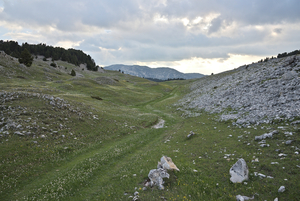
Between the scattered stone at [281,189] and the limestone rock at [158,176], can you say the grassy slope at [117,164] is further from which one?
the limestone rock at [158,176]

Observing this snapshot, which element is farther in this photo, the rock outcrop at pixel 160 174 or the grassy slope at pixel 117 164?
the rock outcrop at pixel 160 174

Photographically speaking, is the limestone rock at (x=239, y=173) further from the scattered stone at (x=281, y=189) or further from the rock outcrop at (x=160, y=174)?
the rock outcrop at (x=160, y=174)

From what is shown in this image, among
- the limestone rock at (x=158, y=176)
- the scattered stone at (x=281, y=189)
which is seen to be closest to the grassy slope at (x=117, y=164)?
the scattered stone at (x=281, y=189)

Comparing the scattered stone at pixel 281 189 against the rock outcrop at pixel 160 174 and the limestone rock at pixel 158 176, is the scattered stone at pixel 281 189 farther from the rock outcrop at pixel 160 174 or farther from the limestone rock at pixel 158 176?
the limestone rock at pixel 158 176

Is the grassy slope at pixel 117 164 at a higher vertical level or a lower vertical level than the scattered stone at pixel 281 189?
lower

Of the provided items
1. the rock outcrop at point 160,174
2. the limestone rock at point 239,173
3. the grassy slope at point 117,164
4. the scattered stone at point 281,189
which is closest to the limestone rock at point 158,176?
the rock outcrop at point 160,174

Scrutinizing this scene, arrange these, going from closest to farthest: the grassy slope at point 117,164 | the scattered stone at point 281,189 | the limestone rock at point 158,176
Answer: the scattered stone at point 281,189, the grassy slope at point 117,164, the limestone rock at point 158,176

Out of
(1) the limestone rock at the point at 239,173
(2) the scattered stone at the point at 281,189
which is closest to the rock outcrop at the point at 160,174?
(1) the limestone rock at the point at 239,173

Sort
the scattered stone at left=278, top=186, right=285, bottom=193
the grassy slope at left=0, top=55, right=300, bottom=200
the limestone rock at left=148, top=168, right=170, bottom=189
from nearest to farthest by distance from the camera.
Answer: the scattered stone at left=278, top=186, right=285, bottom=193, the grassy slope at left=0, top=55, right=300, bottom=200, the limestone rock at left=148, top=168, right=170, bottom=189

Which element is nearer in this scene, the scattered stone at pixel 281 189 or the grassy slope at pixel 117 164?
the scattered stone at pixel 281 189

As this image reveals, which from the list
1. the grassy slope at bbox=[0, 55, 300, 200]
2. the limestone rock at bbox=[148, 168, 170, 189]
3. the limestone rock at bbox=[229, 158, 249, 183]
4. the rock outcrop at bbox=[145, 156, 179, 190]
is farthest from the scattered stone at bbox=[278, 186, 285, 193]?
the limestone rock at bbox=[148, 168, 170, 189]

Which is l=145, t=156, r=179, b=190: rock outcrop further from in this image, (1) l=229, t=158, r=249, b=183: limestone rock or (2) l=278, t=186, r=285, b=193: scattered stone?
(2) l=278, t=186, r=285, b=193: scattered stone

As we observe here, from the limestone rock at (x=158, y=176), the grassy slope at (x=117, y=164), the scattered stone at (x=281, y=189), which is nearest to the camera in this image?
the scattered stone at (x=281, y=189)

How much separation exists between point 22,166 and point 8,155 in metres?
2.24
